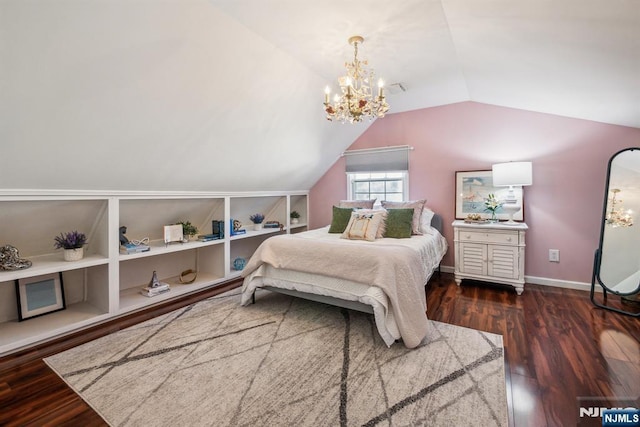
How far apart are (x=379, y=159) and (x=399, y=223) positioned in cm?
155

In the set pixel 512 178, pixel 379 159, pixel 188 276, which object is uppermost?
pixel 379 159

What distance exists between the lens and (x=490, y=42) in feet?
6.86

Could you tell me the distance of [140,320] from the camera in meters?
2.65

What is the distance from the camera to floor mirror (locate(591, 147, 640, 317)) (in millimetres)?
2740

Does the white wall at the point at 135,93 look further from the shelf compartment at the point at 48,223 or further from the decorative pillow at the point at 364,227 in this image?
the decorative pillow at the point at 364,227

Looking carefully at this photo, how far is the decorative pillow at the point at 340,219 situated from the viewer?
367cm

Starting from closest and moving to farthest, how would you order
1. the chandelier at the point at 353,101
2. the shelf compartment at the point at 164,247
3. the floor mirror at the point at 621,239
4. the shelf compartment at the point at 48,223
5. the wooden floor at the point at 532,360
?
1. the wooden floor at the point at 532,360
2. the chandelier at the point at 353,101
3. the shelf compartment at the point at 48,223
4. the floor mirror at the point at 621,239
5. the shelf compartment at the point at 164,247

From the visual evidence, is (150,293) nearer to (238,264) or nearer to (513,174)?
(238,264)

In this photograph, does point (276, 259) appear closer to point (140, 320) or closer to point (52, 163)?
point (140, 320)

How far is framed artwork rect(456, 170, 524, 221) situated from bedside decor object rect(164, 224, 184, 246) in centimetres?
355

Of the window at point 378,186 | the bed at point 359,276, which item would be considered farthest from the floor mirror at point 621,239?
the window at point 378,186

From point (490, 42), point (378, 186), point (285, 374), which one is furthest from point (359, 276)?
point (378, 186)
